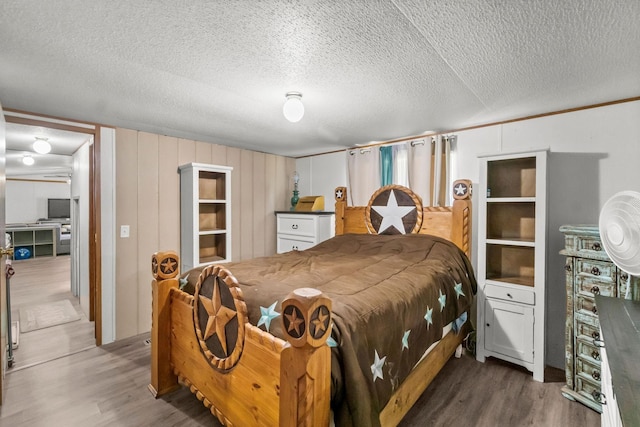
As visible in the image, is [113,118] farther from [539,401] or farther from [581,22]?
[539,401]

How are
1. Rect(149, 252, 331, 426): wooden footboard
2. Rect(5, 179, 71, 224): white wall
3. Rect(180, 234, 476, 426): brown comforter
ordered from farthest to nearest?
Rect(5, 179, 71, 224): white wall
Rect(180, 234, 476, 426): brown comforter
Rect(149, 252, 331, 426): wooden footboard

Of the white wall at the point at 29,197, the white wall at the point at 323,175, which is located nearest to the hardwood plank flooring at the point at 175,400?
the white wall at the point at 323,175

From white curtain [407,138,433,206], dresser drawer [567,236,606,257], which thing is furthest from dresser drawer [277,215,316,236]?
dresser drawer [567,236,606,257]

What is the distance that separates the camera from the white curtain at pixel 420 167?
3.11 meters

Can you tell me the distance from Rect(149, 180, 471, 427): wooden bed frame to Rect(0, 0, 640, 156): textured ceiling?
42.4 inches

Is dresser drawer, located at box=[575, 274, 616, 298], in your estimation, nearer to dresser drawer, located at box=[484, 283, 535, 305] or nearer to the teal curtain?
dresser drawer, located at box=[484, 283, 535, 305]

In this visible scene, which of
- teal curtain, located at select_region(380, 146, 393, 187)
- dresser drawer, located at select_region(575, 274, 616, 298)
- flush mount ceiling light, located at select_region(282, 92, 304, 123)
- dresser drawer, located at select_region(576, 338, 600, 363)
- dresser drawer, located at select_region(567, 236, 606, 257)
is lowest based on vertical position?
dresser drawer, located at select_region(576, 338, 600, 363)

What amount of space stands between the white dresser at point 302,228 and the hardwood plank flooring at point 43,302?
7.67ft

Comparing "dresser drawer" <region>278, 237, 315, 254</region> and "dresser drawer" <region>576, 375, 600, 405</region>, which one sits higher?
"dresser drawer" <region>278, 237, 315, 254</region>

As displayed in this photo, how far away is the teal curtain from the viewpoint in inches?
134

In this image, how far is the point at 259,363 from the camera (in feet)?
4.26

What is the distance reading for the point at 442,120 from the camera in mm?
2688

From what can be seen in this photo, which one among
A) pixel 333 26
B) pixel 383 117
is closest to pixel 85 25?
pixel 333 26

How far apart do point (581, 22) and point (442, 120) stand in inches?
55.5
